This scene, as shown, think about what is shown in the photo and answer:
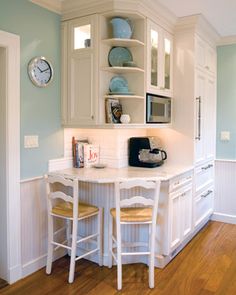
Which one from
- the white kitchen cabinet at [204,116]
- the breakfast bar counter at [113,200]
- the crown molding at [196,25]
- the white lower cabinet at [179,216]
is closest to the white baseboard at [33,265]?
the breakfast bar counter at [113,200]

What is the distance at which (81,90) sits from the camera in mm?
2943

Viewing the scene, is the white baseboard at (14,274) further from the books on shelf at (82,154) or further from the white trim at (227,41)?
the white trim at (227,41)

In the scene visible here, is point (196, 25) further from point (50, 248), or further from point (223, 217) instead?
point (50, 248)

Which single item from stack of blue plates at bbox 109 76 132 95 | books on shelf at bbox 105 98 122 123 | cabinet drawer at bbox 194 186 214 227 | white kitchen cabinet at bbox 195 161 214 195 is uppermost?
stack of blue plates at bbox 109 76 132 95

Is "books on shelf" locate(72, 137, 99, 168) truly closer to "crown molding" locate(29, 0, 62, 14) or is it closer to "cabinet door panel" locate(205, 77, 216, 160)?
"crown molding" locate(29, 0, 62, 14)

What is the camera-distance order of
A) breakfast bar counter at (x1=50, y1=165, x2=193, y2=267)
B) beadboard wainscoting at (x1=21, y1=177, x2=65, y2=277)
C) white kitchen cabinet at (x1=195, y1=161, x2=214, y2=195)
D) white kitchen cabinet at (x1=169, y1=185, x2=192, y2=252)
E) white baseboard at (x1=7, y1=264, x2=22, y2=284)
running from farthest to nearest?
white kitchen cabinet at (x1=195, y1=161, x2=214, y2=195) < white kitchen cabinet at (x1=169, y1=185, x2=192, y2=252) < breakfast bar counter at (x1=50, y1=165, x2=193, y2=267) < beadboard wainscoting at (x1=21, y1=177, x2=65, y2=277) < white baseboard at (x1=7, y1=264, x2=22, y2=284)

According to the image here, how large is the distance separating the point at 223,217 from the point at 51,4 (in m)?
3.38

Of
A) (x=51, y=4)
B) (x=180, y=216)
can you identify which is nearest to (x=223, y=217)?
(x=180, y=216)

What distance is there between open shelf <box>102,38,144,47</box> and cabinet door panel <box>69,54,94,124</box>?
8.9 inches

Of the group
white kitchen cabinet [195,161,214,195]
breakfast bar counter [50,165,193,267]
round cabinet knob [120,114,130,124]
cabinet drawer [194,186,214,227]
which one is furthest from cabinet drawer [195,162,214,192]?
round cabinet knob [120,114,130,124]

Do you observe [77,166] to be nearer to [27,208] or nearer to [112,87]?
[27,208]

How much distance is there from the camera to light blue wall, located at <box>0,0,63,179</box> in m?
2.54

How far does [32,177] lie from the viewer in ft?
8.95

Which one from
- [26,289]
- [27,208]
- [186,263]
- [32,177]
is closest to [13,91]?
[32,177]
